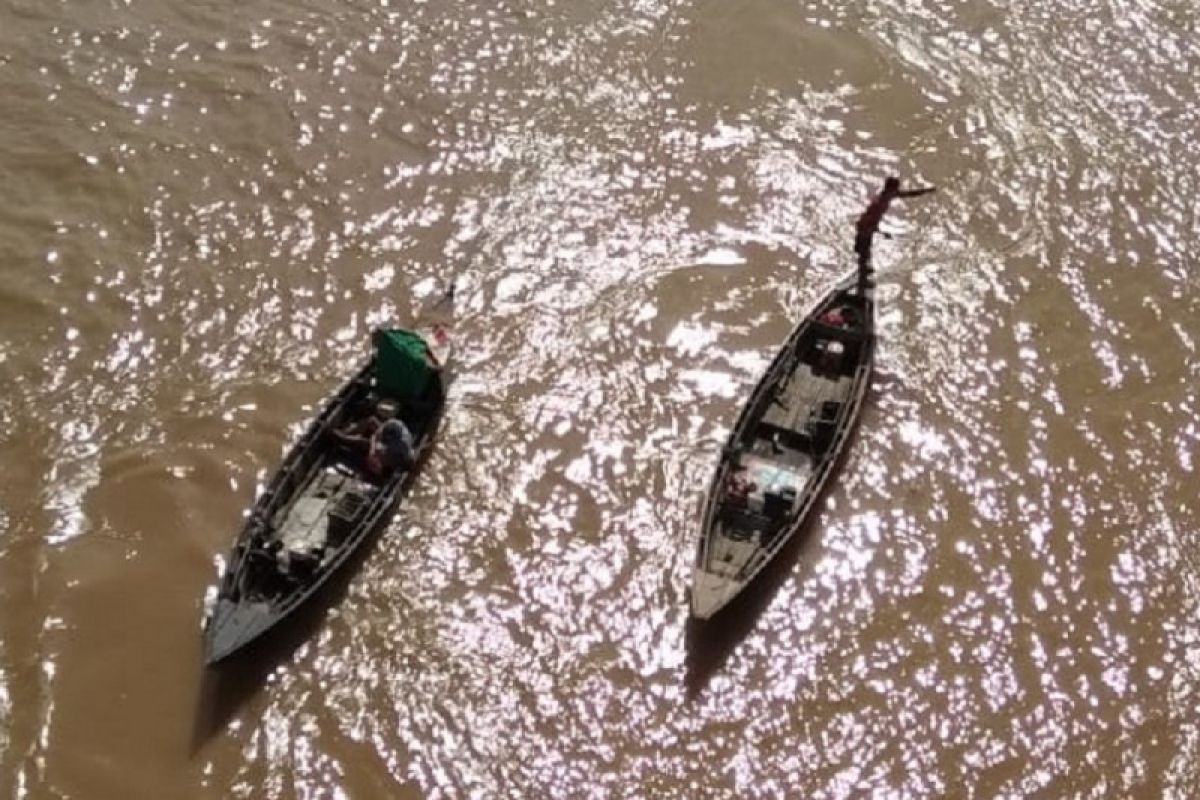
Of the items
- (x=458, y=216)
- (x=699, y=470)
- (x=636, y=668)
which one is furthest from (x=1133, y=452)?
(x=458, y=216)

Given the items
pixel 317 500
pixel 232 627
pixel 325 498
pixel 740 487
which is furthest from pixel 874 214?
pixel 232 627

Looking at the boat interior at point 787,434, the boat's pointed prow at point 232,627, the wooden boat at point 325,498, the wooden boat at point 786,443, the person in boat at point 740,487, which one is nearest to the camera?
the boat's pointed prow at point 232,627

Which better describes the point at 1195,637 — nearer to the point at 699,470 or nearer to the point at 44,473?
the point at 699,470

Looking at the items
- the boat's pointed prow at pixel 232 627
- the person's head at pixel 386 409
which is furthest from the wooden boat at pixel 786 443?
the boat's pointed prow at pixel 232 627

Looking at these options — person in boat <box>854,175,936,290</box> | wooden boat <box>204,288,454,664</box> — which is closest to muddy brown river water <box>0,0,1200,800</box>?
wooden boat <box>204,288,454,664</box>

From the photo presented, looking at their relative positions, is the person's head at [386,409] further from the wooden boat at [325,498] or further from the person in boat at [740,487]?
the person in boat at [740,487]

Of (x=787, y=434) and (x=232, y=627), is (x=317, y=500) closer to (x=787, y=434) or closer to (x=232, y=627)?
(x=232, y=627)

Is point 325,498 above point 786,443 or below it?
below
